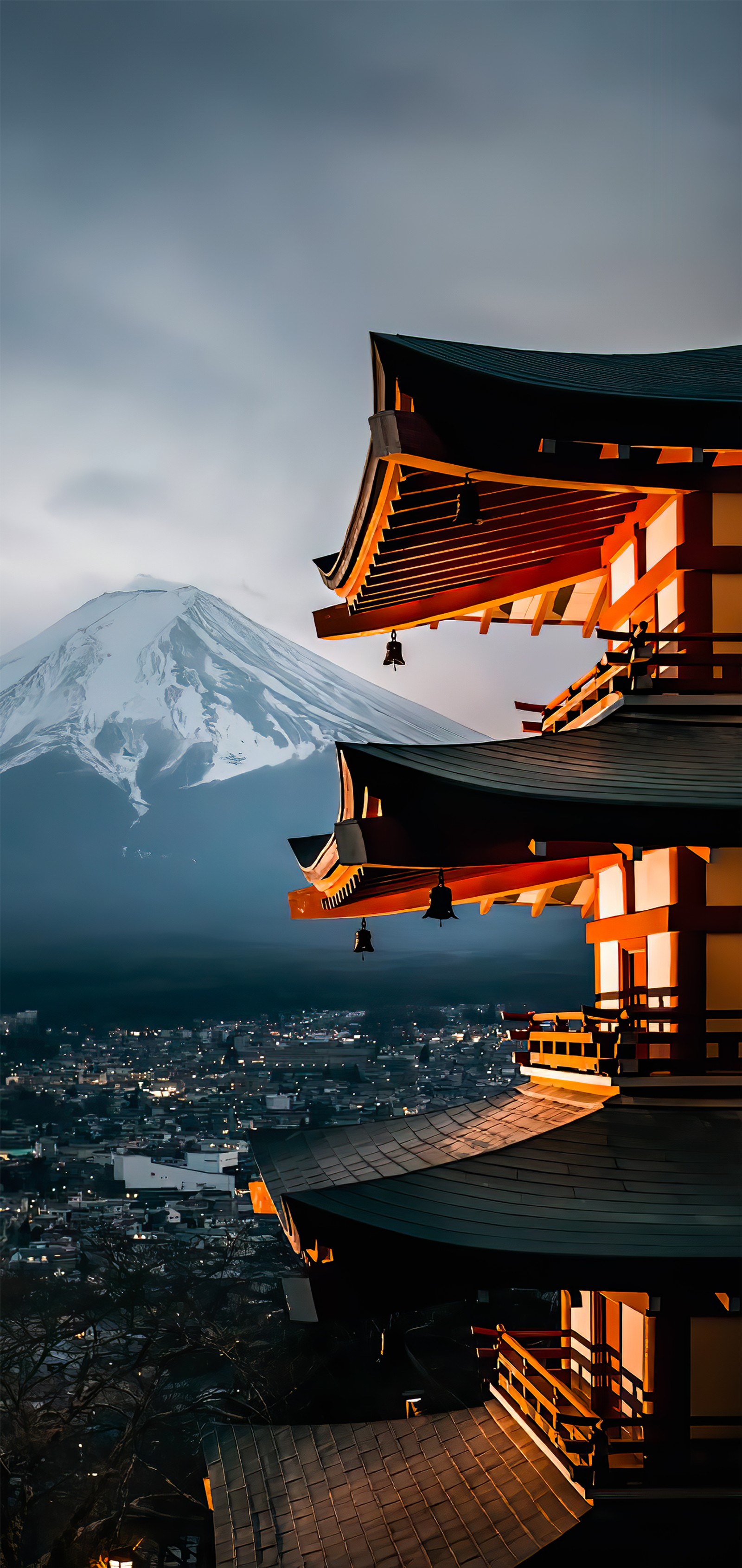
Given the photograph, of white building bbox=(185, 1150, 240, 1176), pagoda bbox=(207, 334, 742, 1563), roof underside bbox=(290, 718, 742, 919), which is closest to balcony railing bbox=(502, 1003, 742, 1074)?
pagoda bbox=(207, 334, 742, 1563)

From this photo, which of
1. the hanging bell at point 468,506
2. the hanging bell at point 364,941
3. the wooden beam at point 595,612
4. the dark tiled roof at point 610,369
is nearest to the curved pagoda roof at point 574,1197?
the hanging bell at point 364,941

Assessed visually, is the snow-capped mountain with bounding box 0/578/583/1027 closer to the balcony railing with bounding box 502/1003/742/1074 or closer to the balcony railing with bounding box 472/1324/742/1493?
the balcony railing with bounding box 472/1324/742/1493

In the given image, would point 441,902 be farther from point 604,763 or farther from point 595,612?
point 595,612

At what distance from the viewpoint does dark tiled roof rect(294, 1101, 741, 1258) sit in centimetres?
404

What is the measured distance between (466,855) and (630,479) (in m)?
2.06

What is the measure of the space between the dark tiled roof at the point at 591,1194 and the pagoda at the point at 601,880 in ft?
0.04

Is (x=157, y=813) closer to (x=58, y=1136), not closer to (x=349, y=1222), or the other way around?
(x=58, y=1136)

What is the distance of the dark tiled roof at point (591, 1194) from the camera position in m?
4.04

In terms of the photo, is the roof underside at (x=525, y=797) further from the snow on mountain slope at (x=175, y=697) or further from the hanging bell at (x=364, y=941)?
the snow on mountain slope at (x=175, y=697)

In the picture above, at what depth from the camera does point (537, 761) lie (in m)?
4.88

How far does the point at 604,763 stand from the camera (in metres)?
4.93

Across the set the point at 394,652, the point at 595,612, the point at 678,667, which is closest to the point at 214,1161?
the point at 394,652

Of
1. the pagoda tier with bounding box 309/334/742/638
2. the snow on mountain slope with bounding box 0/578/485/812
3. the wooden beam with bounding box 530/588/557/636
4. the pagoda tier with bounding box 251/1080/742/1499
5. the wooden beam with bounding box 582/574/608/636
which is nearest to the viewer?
the pagoda tier with bounding box 251/1080/742/1499

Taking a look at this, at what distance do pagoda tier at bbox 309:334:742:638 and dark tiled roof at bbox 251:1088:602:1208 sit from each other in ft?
8.81
